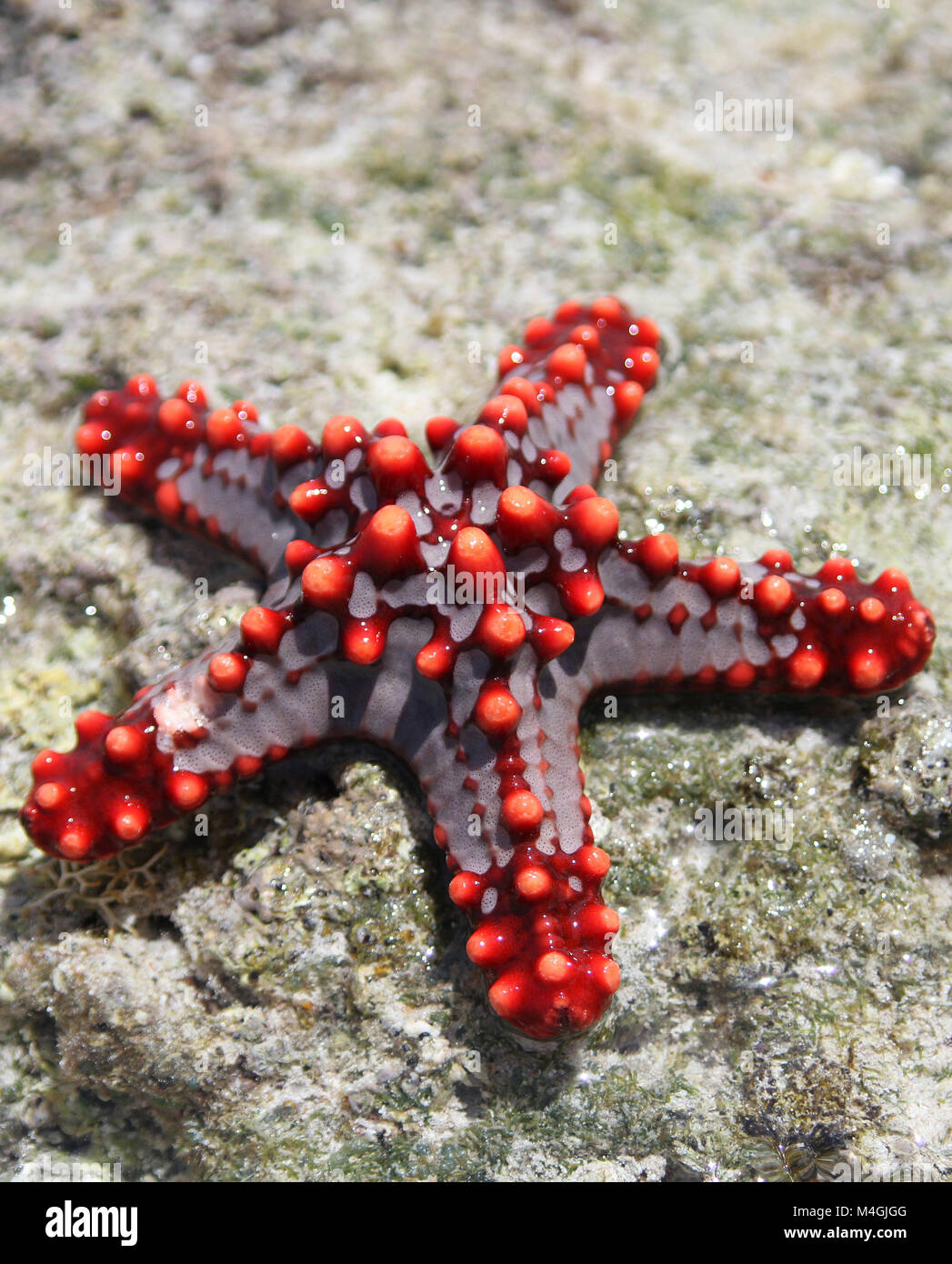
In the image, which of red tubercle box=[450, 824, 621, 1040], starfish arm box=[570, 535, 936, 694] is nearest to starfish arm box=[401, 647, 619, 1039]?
red tubercle box=[450, 824, 621, 1040]

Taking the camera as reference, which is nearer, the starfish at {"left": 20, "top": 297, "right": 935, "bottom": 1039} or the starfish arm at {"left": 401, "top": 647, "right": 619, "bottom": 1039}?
the starfish arm at {"left": 401, "top": 647, "right": 619, "bottom": 1039}

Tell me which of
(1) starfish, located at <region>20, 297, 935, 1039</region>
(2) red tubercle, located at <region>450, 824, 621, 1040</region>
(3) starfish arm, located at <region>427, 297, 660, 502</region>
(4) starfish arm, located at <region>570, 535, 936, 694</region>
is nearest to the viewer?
(2) red tubercle, located at <region>450, 824, 621, 1040</region>

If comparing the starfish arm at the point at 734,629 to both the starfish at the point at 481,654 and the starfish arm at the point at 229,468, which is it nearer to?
the starfish at the point at 481,654

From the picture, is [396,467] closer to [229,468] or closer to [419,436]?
[229,468]

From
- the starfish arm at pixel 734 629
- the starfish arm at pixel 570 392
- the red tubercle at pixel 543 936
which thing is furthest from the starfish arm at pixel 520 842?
the starfish arm at pixel 570 392

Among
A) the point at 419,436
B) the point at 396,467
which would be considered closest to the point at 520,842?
the point at 396,467

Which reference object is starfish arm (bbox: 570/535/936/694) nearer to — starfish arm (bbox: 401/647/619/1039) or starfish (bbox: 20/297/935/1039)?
starfish (bbox: 20/297/935/1039)
